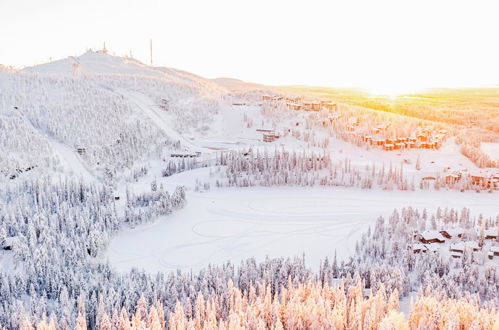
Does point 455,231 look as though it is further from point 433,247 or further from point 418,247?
point 418,247

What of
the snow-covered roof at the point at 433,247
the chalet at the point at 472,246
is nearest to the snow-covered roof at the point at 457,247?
the chalet at the point at 472,246

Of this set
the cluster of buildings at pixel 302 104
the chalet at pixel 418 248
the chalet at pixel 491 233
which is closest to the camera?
the chalet at pixel 418 248

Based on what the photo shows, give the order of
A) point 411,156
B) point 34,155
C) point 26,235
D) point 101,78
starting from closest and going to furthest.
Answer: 1. point 26,235
2. point 34,155
3. point 411,156
4. point 101,78

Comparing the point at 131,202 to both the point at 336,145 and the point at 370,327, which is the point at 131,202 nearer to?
the point at 370,327

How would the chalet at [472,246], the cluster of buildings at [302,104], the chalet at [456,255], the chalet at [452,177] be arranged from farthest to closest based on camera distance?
the cluster of buildings at [302,104]
the chalet at [452,177]
the chalet at [472,246]
the chalet at [456,255]

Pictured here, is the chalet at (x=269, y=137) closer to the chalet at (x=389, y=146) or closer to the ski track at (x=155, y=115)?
the ski track at (x=155, y=115)

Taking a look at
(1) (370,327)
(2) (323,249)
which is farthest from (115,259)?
(1) (370,327)

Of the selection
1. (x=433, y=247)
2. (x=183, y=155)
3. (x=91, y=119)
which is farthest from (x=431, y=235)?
(x=91, y=119)
